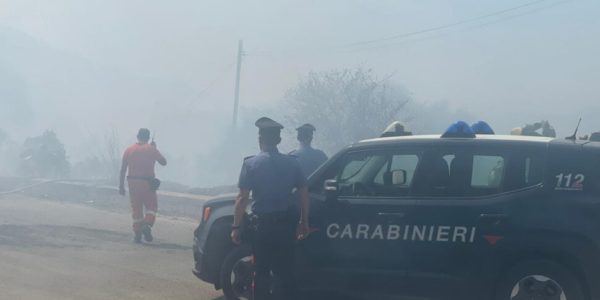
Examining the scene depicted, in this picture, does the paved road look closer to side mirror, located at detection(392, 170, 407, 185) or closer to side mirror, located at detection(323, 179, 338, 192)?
side mirror, located at detection(323, 179, 338, 192)

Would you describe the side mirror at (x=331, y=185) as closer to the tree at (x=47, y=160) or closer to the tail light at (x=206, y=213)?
the tail light at (x=206, y=213)

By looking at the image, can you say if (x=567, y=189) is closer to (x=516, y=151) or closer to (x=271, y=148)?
(x=516, y=151)

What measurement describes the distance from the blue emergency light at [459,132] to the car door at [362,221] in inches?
12.4

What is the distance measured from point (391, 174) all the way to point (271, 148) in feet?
3.68

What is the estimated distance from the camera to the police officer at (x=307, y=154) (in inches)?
361

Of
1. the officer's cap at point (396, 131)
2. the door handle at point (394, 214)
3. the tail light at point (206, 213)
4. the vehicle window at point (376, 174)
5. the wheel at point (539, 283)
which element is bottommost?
the wheel at point (539, 283)

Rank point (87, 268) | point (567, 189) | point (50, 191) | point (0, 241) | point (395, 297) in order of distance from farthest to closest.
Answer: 1. point (50, 191)
2. point (0, 241)
3. point (87, 268)
4. point (395, 297)
5. point (567, 189)

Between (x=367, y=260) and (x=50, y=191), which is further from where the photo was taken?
(x=50, y=191)

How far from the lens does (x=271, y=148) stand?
6.17 m

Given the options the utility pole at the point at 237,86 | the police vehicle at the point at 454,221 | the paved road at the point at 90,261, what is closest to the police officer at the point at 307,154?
the paved road at the point at 90,261

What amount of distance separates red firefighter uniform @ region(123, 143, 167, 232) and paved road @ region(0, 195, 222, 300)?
477 mm

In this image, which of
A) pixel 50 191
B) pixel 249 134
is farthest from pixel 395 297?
pixel 249 134

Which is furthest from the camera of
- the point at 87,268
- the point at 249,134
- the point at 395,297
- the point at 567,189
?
the point at 249,134

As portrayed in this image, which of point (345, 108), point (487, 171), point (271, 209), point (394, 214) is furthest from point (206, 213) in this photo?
point (345, 108)
